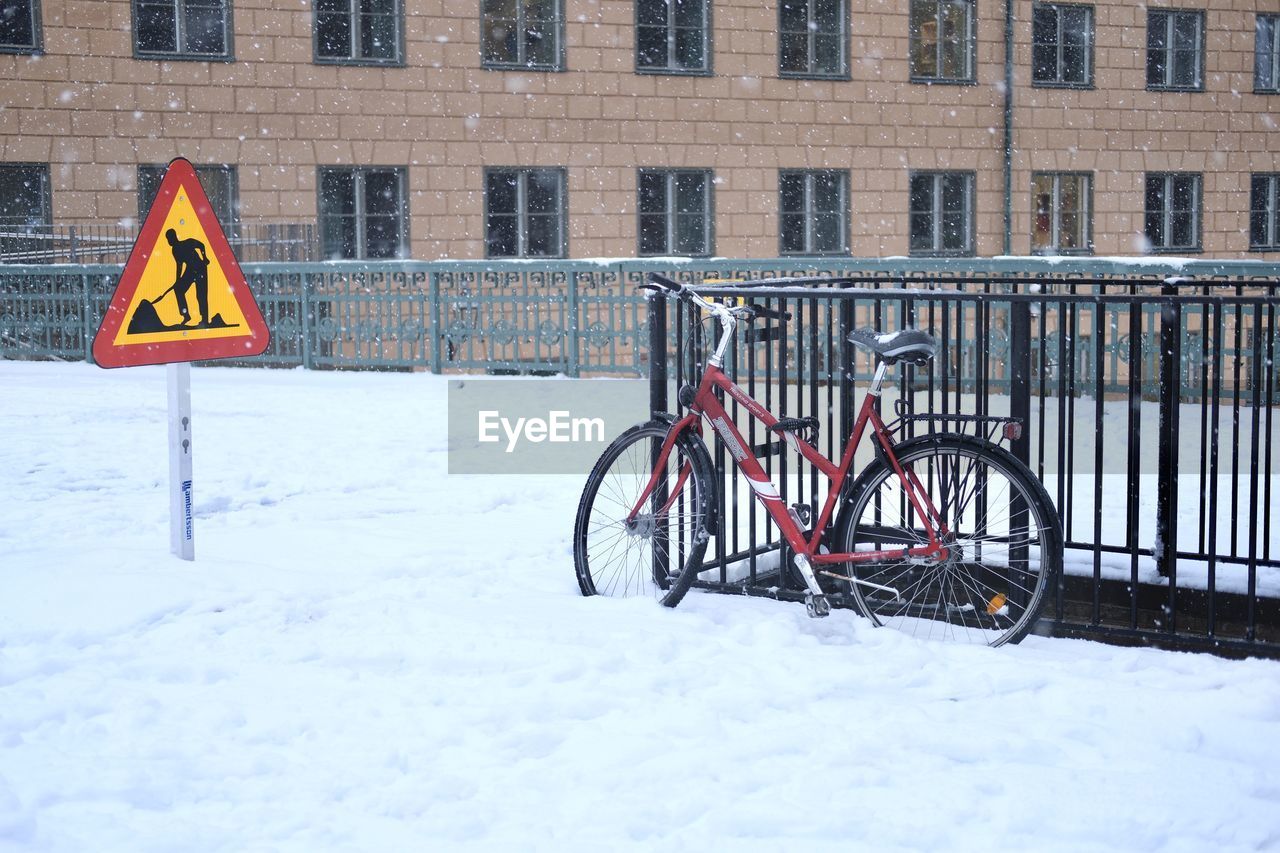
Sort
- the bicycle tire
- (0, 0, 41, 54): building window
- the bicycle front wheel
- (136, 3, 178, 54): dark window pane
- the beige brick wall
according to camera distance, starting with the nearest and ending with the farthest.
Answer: the bicycle front wheel, the bicycle tire, (0, 0, 41, 54): building window, the beige brick wall, (136, 3, 178, 54): dark window pane

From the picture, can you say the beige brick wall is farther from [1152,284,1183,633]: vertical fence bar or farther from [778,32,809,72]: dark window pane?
[1152,284,1183,633]: vertical fence bar

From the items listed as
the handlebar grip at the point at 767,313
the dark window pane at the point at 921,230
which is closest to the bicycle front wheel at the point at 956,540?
the handlebar grip at the point at 767,313

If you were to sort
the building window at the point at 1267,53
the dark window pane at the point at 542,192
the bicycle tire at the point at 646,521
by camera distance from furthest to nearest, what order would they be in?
1. the building window at the point at 1267,53
2. the dark window pane at the point at 542,192
3. the bicycle tire at the point at 646,521

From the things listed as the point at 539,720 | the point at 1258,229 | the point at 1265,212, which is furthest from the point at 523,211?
the point at 539,720

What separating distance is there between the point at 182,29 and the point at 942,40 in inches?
473

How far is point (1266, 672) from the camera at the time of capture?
194 inches

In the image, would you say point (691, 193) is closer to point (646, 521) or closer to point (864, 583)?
point (646, 521)

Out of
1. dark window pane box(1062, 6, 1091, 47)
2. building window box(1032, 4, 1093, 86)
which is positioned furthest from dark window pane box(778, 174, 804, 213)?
dark window pane box(1062, 6, 1091, 47)

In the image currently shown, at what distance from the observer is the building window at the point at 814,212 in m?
23.1

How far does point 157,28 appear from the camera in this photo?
20.1 metres

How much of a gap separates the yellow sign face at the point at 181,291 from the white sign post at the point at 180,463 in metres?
0.28

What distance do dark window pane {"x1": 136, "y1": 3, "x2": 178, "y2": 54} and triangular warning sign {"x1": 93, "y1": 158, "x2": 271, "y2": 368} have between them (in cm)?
1527

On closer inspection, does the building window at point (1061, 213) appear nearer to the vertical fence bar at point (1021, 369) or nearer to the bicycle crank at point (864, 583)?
the vertical fence bar at point (1021, 369)

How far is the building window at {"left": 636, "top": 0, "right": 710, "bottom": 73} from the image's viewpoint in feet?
72.7
